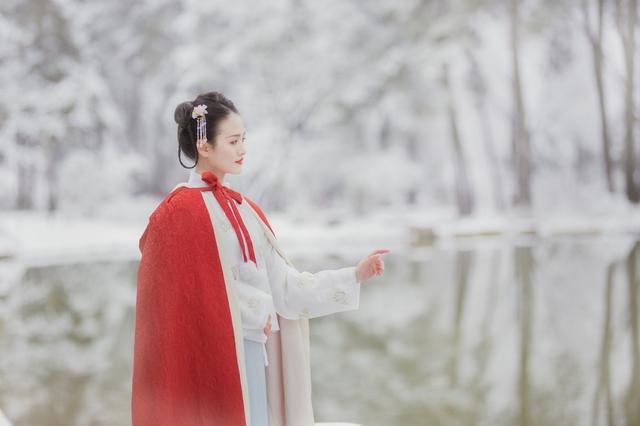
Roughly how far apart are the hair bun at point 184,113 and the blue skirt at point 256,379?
0.46m

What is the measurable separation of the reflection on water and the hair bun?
9.53ft

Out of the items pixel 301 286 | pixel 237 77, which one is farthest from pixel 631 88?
pixel 301 286

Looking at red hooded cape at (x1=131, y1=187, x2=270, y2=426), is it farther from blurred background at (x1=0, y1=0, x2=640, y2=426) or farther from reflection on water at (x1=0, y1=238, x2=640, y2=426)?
blurred background at (x1=0, y1=0, x2=640, y2=426)

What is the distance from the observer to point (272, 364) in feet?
4.80

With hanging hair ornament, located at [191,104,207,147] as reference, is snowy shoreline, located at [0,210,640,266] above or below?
below

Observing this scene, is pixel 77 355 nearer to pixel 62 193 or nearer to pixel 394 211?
pixel 62 193

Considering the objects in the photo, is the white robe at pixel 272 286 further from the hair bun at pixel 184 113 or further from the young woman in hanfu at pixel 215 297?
the hair bun at pixel 184 113

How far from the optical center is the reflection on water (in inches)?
161

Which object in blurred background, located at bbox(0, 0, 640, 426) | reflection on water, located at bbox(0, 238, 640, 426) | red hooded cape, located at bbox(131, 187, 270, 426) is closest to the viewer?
red hooded cape, located at bbox(131, 187, 270, 426)

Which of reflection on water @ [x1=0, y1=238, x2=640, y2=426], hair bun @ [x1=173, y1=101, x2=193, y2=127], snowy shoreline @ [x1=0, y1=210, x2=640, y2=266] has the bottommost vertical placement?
reflection on water @ [x1=0, y1=238, x2=640, y2=426]

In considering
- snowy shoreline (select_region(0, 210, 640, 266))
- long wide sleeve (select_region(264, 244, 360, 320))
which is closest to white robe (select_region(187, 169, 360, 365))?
long wide sleeve (select_region(264, 244, 360, 320))

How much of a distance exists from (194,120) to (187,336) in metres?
0.43

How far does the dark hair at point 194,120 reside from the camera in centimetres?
135

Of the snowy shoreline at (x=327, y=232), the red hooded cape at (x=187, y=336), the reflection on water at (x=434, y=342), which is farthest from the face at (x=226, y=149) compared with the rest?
the snowy shoreline at (x=327, y=232)
